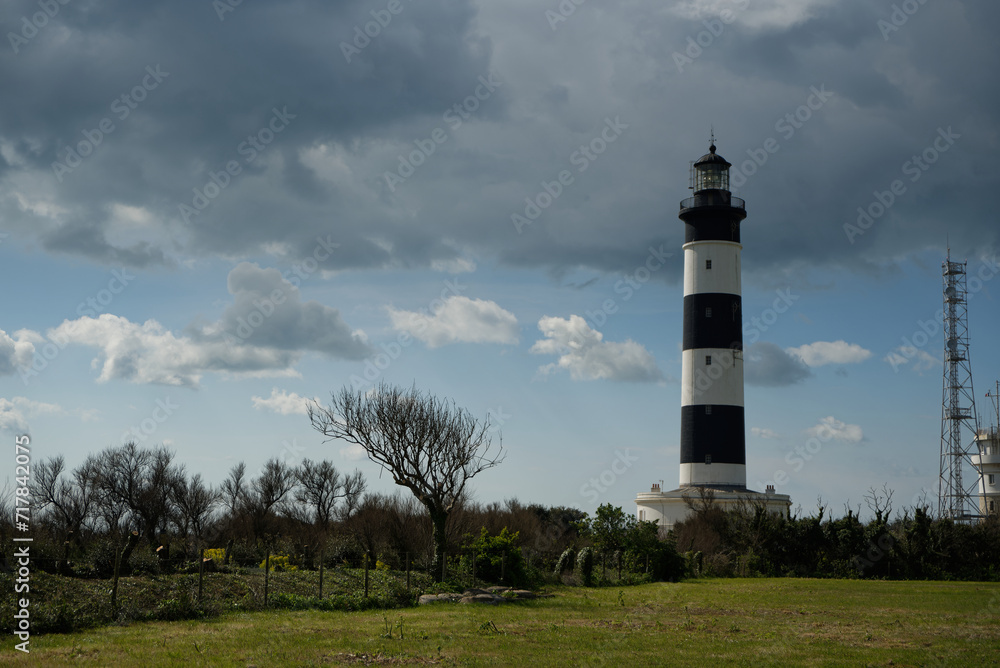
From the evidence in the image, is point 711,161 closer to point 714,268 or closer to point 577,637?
point 714,268

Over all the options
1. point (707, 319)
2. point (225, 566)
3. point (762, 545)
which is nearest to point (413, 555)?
point (225, 566)

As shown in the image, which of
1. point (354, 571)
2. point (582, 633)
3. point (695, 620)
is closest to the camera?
point (582, 633)

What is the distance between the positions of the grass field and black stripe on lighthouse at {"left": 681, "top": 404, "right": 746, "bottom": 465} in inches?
742

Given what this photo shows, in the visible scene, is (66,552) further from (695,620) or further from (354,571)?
(695,620)

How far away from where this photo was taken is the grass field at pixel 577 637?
12.4 m

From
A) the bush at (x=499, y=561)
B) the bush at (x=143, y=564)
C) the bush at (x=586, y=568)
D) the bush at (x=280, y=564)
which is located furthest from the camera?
the bush at (x=586, y=568)

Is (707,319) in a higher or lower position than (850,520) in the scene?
higher

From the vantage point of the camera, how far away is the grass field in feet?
40.6

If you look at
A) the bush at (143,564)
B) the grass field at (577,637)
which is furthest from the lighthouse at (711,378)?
the bush at (143,564)

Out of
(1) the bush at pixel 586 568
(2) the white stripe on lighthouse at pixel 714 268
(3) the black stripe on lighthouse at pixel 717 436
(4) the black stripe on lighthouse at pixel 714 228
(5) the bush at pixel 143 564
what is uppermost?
(4) the black stripe on lighthouse at pixel 714 228

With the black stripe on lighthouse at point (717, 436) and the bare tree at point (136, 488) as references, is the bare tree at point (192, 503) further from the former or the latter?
the black stripe on lighthouse at point (717, 436)

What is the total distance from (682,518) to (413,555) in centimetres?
1773

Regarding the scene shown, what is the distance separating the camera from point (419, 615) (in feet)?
60.8

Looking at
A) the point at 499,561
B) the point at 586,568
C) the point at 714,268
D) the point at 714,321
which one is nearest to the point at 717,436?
the point at 714,321
